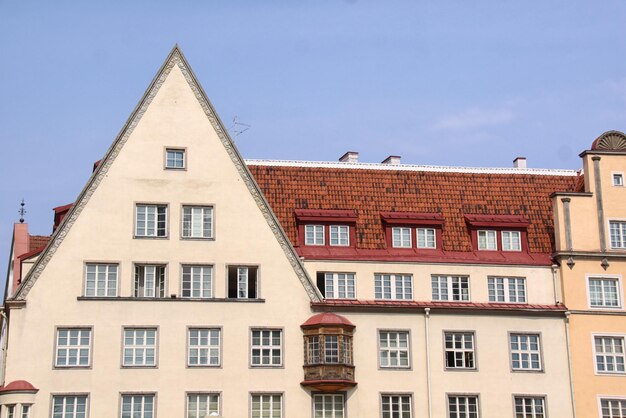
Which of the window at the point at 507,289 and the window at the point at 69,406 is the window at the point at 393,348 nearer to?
the window at the point at 507,289

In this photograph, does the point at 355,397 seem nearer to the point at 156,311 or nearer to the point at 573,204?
the point at 156,311

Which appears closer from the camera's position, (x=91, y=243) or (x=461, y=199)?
(x=91, y=243)

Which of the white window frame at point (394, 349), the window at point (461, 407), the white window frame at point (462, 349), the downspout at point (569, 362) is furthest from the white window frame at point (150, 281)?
the downspout at point (569, 362)

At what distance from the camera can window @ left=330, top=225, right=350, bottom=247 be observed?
199ft

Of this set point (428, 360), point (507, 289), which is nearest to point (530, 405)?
point (428, 360)

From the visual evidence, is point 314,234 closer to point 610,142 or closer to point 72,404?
point 72,404

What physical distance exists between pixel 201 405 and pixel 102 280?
7.70 meters

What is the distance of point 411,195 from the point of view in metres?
63.9

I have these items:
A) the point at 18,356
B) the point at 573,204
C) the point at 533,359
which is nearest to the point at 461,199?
the point at 573,204

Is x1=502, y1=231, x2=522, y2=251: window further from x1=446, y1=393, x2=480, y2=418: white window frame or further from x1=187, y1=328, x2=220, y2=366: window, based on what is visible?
x1=187, y1=328, x2=220, y2=366: window

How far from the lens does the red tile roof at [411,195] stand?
6181cm

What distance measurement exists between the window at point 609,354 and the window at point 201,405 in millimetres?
19254

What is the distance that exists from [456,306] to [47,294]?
20095 mm

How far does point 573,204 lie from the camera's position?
61219 millimetres
